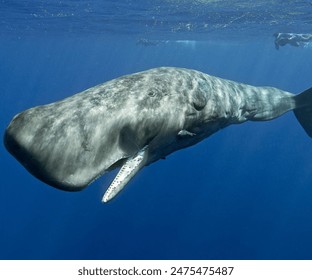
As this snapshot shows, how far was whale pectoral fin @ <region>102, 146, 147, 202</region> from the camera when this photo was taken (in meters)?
5.48

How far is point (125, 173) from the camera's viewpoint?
5.80m

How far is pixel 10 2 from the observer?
28109 millimetres

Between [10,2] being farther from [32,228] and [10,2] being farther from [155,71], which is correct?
[32,228]

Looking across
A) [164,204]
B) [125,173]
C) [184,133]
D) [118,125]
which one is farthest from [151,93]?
[164,204]

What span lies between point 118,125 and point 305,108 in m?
8.79

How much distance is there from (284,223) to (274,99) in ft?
137

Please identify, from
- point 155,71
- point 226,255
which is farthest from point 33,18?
point 155,71

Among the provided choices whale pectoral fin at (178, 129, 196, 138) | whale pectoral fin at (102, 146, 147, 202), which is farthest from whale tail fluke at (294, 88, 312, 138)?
whale pectoral fin at (102, 146, 147, 202)

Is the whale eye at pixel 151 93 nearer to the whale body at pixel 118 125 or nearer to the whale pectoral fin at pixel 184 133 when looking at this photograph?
the whale body at pixel 118 125

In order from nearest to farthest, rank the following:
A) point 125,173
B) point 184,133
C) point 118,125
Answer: point 125,173 → point 118,125 → point 184,133

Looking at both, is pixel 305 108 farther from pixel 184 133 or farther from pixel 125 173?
pixel 125 173

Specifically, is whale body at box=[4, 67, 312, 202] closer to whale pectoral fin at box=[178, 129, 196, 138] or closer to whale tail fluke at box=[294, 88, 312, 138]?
whale pectoral fin at box=[178, 129, 196, 138]

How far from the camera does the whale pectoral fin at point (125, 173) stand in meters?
5.48

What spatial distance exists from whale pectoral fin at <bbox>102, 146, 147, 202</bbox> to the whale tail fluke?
26.0 ft
